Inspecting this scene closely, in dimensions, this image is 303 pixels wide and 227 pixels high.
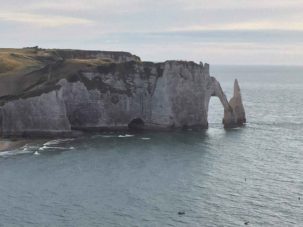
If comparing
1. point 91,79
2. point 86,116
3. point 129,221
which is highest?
point 91,79

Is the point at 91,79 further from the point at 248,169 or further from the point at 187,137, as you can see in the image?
the point at 248,169

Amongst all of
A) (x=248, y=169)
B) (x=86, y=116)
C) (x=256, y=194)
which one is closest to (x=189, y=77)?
(x=86, y=116)

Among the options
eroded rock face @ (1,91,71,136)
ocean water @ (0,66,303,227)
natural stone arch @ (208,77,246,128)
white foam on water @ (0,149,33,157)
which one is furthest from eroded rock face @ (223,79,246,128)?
white foam on water @ (0,149,33,157)

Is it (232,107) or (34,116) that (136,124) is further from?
(34,116)

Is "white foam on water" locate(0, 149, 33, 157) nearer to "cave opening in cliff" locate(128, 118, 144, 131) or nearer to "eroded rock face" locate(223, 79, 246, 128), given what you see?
"cave opening in cliff" locate(128, 118, 144, 131)

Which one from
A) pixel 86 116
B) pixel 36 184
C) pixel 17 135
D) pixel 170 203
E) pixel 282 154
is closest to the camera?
pixel 170 203

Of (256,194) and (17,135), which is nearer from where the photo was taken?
(256,194)
